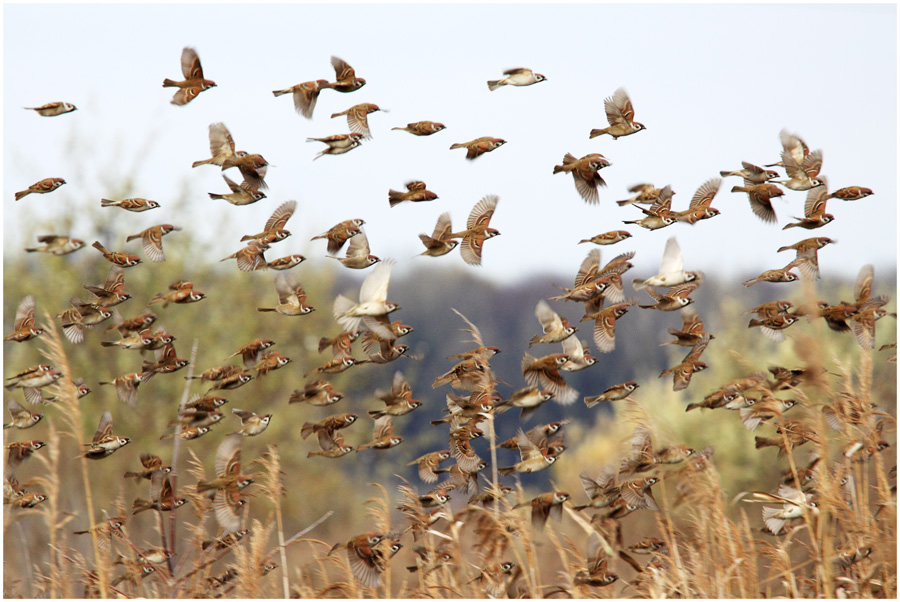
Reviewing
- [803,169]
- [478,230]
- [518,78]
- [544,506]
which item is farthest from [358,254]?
[803,169]

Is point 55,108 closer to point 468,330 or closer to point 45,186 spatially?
point 45,186

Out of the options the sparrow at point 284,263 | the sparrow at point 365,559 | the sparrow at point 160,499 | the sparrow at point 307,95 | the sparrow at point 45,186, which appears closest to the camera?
the sparrow at point 365,559

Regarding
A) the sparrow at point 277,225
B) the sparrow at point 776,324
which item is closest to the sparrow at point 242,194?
the sparrow at point 277,225

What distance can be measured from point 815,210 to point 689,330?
3.49ft

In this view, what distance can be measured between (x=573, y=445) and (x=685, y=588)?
1869 centimetres

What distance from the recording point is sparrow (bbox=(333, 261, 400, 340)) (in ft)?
14.6

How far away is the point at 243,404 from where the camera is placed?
1698 centimetres

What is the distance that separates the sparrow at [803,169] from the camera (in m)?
5.12

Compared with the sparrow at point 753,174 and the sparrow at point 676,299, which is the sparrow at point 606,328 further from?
the sparrow at point 753,174

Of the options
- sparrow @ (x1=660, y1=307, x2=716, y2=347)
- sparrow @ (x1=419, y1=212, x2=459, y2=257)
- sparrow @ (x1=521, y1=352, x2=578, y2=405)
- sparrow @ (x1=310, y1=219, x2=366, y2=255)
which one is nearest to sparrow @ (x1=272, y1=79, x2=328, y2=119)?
sparrow @ (x1=310, y1=219, x2=366, y2=255)

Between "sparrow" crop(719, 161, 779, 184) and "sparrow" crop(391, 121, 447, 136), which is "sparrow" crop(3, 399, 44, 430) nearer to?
"sparrow" crop(391, 121, 447, 136)

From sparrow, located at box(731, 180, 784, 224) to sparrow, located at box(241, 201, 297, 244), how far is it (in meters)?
2.78

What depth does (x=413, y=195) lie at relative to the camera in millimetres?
5234

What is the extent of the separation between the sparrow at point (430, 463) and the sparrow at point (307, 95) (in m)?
2.11
